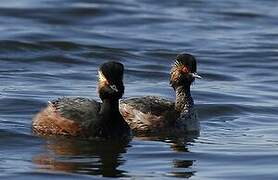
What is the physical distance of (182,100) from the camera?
17812 millimetres

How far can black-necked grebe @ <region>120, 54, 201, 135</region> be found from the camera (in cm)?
1728

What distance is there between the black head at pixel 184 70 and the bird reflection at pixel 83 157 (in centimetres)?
200

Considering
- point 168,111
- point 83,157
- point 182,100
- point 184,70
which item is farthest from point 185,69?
point 83,157

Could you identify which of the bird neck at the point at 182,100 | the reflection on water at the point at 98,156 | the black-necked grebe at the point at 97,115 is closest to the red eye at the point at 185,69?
the bird neck at the point at 182,100

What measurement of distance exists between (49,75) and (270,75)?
455 centimetres

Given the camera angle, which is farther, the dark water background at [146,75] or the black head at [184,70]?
the black head at [184,70]

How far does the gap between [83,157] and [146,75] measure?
8.37 meters

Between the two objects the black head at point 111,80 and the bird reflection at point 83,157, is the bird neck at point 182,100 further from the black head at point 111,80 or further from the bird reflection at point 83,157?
the black head at point 111,80

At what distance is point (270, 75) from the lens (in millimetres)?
23984

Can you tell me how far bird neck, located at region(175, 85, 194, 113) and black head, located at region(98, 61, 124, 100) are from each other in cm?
184

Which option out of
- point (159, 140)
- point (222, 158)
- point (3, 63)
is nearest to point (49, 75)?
point (3, 63)

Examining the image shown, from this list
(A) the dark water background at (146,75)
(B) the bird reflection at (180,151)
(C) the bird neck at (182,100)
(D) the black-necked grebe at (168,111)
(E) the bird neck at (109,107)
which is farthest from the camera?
(C) the bird neck at (182,100)

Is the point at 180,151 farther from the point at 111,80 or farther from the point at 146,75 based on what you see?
the point at 146,75

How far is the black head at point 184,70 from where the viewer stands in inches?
699
